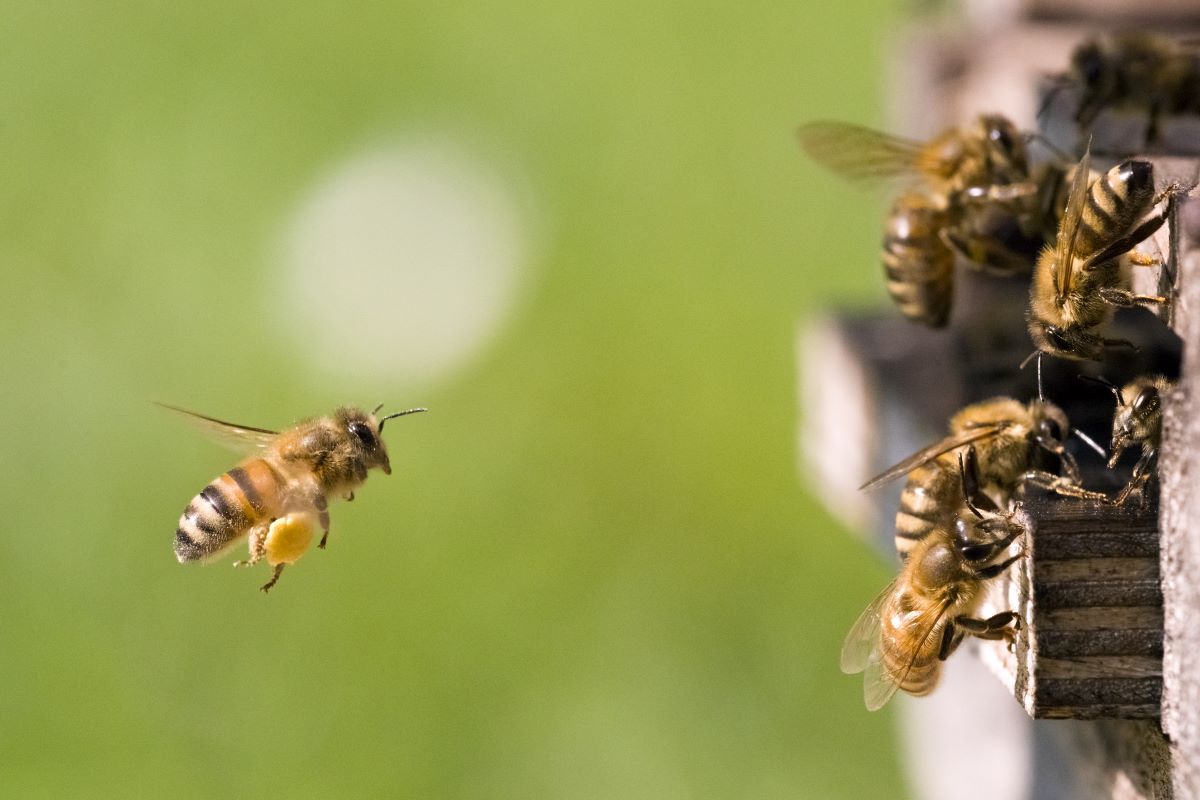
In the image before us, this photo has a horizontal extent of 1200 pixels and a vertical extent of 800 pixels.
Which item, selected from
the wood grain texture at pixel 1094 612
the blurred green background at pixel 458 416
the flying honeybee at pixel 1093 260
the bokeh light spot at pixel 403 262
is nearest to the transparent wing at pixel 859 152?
the flying honeybee at pixel 1093 260

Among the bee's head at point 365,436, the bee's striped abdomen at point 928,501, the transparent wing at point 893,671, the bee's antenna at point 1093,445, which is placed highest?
the bee's head at point 365,436

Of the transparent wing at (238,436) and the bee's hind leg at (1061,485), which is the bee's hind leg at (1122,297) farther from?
the transparent wing at (238,436)

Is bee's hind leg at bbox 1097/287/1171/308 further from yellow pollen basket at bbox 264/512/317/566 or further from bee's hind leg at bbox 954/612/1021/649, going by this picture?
yellow pollen basket at bbox 264/512/317/566

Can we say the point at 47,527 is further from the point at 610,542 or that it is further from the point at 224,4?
the point at 224,4

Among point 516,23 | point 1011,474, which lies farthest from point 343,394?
point 1011,474

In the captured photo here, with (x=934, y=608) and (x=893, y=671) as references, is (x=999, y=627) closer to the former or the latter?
(x=934, y=608)

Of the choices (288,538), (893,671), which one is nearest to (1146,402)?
(893,671)
